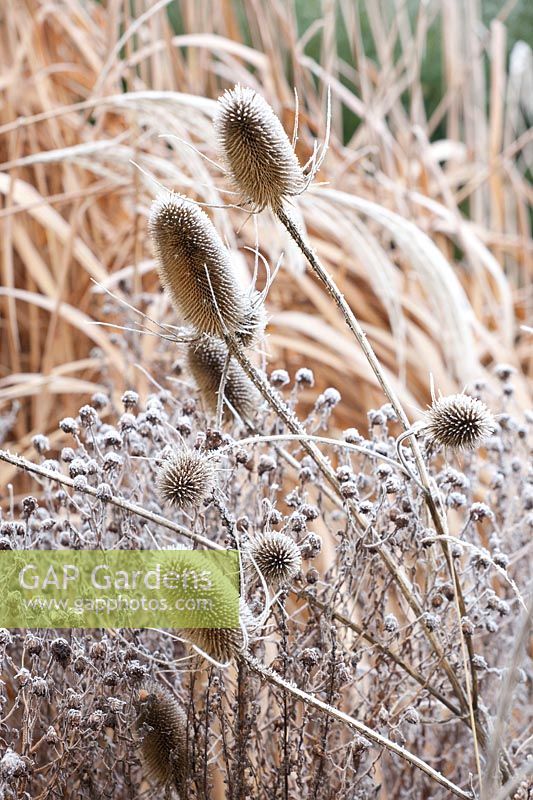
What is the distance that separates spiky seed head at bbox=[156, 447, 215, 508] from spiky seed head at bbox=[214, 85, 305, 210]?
0.34 ft

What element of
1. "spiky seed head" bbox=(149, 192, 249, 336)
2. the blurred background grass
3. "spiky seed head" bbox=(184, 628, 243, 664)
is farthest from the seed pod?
the blurred background grass

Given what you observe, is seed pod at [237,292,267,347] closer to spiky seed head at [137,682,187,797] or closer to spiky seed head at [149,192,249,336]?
spiky seed head at [149,192,249,336]

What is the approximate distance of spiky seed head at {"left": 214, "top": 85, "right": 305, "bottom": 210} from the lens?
1.20ft

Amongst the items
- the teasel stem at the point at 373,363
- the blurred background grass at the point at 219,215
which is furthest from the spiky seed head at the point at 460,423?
the blurred background grass at the point at 219,215

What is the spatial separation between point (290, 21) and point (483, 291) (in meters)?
0.32

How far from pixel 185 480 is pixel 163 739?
0.40 feet

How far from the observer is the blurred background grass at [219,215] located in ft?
2.43

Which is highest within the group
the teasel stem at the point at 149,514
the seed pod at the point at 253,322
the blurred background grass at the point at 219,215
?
the blurred background grass at the point at 219,215

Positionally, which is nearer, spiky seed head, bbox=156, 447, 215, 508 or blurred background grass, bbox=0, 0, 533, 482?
spiky seed head, bbox=156, 447, 215, 508

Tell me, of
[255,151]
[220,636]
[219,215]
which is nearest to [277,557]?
[220,636]

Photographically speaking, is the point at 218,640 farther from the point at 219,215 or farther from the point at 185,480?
the point at 219,215

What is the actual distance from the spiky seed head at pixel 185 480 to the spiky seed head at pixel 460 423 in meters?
0.09

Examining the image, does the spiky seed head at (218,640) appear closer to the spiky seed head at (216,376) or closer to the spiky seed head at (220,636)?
the spiky seed head at (220,636)

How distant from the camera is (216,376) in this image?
0.43 metres
